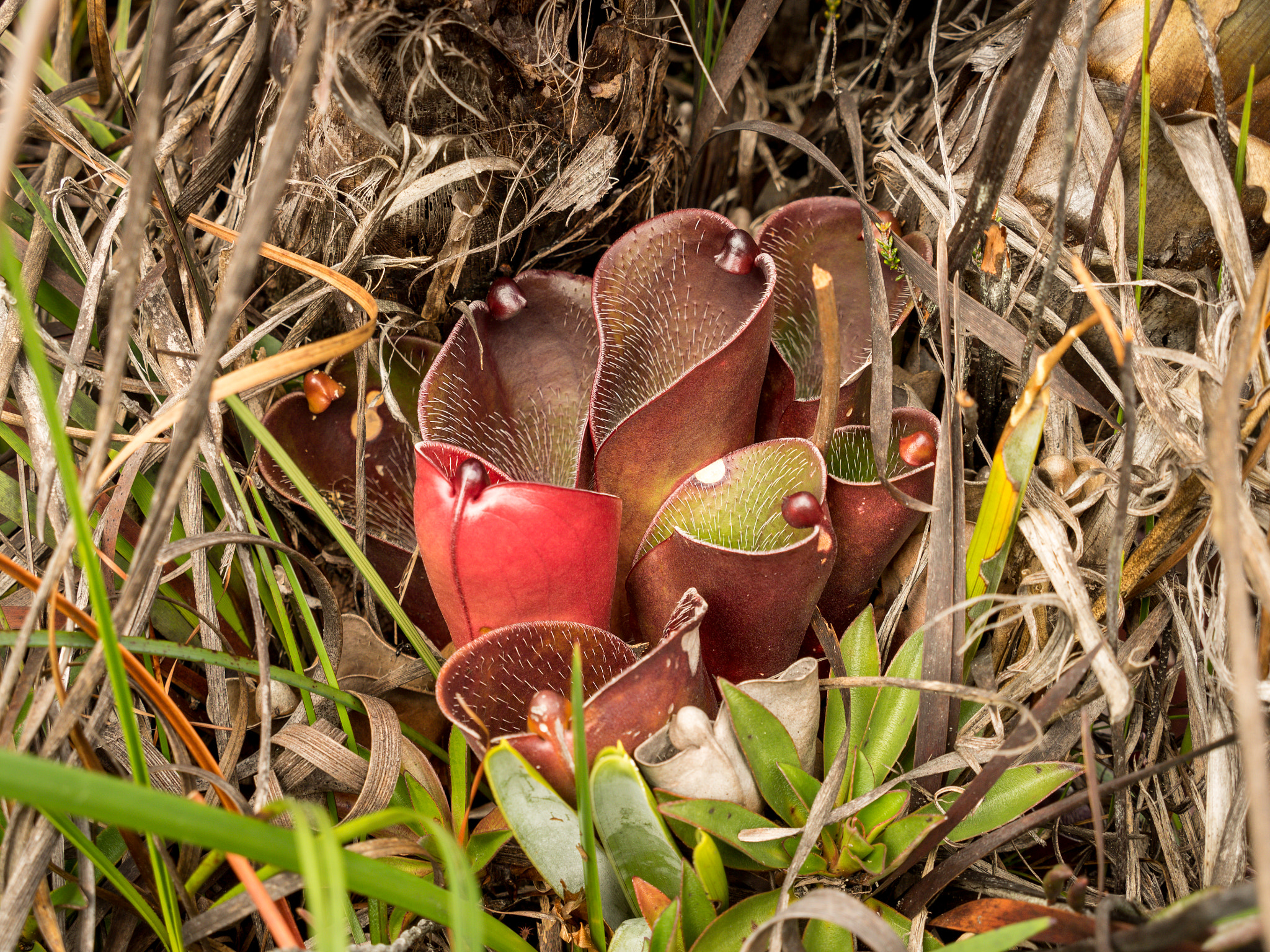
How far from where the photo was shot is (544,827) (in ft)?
2.48

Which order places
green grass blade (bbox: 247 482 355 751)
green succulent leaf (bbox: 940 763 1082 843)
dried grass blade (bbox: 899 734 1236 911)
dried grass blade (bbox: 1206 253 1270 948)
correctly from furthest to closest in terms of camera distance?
green grass blade (bbox: 247 482 355 751) → green succulent leaf (bbox: 940 763 1082 843) → dried grass blade (bbox: 899 734 1236 911) → dried grass blade (bbox: 1206 253 1270 948)

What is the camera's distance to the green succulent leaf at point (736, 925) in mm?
737

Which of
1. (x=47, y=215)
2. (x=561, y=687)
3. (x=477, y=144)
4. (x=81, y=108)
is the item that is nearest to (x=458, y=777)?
(x=561, y=687)

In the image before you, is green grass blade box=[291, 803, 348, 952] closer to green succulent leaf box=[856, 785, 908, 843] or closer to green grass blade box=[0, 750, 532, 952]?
green grass blade box=[0, 750, 532, 952]

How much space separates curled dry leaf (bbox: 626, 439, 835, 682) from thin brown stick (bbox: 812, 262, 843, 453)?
0.17 ft

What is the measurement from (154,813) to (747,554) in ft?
1.63

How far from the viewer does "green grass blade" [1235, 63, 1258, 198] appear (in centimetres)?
86

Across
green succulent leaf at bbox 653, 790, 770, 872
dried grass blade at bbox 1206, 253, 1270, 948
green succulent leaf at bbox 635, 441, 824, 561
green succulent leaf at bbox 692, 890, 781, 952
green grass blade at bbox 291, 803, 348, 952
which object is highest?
dried grass blade at bbox 1206, 253, 1270, 948

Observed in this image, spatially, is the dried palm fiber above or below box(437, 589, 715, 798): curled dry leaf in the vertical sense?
above

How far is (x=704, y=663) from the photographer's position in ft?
2.94

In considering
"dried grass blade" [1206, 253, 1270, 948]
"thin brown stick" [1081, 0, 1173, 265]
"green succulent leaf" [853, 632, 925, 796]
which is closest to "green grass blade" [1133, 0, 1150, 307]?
"thin brown stick" [1081, 0, 1173, 265]

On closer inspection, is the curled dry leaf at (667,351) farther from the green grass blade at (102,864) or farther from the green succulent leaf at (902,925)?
the green grass blade at (102,864)

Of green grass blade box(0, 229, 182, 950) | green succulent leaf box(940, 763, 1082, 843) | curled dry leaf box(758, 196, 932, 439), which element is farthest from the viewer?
curled dry leaf box(758, 196, 932, 439)

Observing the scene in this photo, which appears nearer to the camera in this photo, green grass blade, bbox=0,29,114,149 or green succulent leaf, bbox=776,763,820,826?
green succulent leaf, bbox=776,763,820,826
